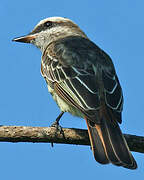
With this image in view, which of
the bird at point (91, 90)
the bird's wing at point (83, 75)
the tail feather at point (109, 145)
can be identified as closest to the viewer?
the tail feather at point (109, 145)

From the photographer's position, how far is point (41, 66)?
27.0 ft

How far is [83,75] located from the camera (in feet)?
22.4

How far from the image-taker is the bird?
5.86 meters

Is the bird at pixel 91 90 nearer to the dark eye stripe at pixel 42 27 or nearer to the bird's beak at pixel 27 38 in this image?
the bird's beak at pixel 27 38

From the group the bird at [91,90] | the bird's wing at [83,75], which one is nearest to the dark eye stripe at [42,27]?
the bird at [91,90]

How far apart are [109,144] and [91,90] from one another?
0.95 meters

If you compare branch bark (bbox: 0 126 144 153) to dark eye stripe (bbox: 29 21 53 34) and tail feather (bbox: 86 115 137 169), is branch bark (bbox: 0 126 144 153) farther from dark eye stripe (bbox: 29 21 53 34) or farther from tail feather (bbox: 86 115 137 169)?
dark eye stripe (bbox: 29 21 53 34)

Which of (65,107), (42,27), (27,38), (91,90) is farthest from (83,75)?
(42,27)

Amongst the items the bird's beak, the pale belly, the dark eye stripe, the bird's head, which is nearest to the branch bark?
the pale belly

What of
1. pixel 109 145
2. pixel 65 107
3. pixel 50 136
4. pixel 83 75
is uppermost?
pixel 83 75

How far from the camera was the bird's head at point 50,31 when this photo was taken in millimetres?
9352

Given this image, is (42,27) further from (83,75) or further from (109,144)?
(109,144)

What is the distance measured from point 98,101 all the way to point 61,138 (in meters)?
0.78

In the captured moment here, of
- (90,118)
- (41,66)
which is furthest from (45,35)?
(90,118)
